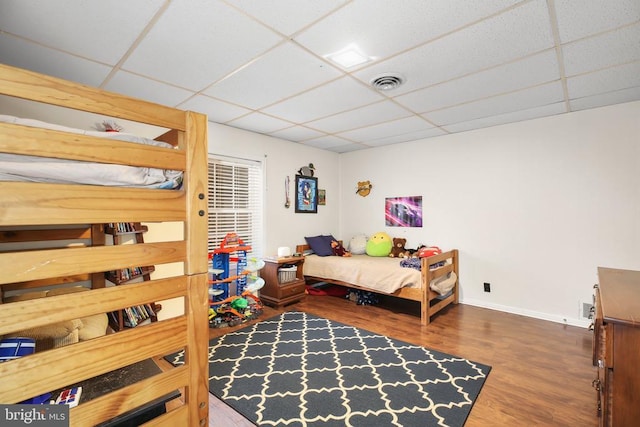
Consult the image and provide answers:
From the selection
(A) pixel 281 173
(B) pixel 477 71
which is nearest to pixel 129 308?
(A) pixel 281 173

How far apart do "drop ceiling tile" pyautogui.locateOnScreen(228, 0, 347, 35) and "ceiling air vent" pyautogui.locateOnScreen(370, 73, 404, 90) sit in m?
0.85

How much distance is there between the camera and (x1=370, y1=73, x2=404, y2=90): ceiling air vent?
2304mm

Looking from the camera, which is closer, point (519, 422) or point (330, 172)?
point (519, 422)

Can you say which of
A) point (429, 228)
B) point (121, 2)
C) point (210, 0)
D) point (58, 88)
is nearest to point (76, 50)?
point (121, 2)

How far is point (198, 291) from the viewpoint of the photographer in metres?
1.24

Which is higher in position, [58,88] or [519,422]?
[58,88]

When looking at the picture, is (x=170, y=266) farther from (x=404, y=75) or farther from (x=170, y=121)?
(x=404, y=75)

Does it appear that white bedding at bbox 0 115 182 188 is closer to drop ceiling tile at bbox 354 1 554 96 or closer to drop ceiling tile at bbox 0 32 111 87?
drop ceiling tile at bbox 0 32 111 87

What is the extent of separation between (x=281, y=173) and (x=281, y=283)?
1.61 metres

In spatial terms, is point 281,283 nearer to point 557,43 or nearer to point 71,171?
point 71,171

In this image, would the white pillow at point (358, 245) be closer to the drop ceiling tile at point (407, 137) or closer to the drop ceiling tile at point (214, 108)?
the drop ceiling tile at point (407, 137)

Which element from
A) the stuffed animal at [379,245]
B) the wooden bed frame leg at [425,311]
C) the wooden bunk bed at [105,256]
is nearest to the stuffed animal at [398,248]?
the stuffed animal at [379,245]

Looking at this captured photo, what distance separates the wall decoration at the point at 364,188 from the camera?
4.86m

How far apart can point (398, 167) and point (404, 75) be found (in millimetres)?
2311
